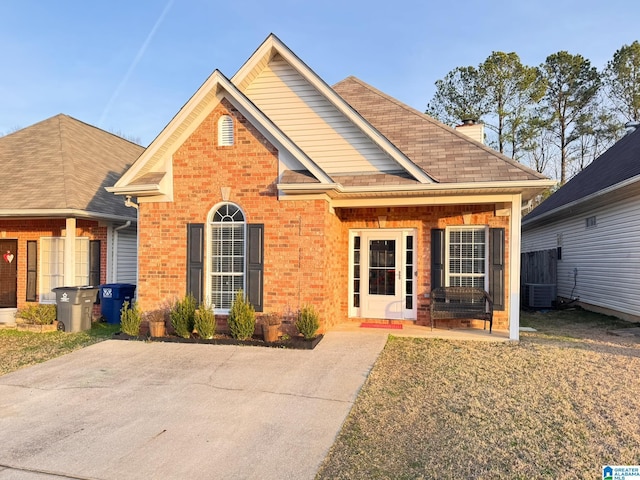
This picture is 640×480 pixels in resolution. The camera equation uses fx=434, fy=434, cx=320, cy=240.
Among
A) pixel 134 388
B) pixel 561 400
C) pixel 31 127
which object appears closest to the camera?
pixel 561 400

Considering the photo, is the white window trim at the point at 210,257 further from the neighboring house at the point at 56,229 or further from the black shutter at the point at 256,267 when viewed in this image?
the neighboring house at the point at 56,229

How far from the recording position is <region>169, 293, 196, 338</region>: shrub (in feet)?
26.9

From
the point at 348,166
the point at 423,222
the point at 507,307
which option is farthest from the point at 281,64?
the point at 507,307

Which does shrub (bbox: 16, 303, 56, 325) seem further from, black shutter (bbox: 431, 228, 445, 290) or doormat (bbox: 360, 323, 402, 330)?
black shutter (bbox: 431, 228, 445, 290)

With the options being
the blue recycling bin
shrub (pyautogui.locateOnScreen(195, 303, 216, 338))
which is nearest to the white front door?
shrub (pyautogui.locateOnScreen(195, 303, 216, 338))

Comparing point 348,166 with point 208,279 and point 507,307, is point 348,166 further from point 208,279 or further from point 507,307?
point 507,307

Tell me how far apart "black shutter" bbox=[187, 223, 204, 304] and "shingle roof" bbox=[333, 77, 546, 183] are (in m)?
4.74

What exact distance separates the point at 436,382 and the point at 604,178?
994 centimetres

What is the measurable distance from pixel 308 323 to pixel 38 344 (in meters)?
5.35

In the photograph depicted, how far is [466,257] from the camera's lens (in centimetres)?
942

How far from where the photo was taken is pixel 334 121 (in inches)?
369

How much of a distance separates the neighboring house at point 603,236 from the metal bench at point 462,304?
431 cm

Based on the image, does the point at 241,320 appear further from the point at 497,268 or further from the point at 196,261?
the point at 497,268

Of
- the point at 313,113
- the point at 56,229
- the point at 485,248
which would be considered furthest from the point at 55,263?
the point at 485,248
